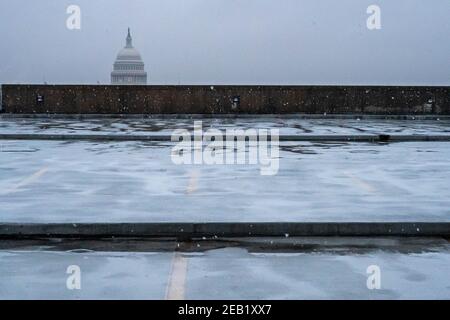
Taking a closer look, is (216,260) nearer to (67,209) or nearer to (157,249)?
(157,249)

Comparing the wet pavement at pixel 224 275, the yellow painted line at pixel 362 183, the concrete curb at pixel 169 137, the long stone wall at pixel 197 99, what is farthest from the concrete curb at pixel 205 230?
the long stone wall at pixel 197 99

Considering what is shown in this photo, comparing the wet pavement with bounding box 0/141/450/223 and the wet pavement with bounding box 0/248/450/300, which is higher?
the wet pavement with bounding box 0/141/450/223

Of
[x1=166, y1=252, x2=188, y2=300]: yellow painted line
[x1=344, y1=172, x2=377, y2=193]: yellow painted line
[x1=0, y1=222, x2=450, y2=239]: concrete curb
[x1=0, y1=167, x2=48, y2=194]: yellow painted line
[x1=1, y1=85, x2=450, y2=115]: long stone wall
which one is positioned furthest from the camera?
[x1=1, y1=85, x2=450, y2=115]: long stone wall

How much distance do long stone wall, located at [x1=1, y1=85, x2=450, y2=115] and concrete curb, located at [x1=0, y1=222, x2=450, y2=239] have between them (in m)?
25.6

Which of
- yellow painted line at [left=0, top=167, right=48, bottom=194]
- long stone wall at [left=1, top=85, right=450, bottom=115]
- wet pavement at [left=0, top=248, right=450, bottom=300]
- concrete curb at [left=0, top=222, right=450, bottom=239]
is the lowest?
wet pavement at [left=0, top=248, right=450, bottom=300]

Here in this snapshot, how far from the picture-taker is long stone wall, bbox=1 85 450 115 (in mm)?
33125

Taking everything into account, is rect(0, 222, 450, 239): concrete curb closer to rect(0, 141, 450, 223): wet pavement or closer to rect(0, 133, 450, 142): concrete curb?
rect(0, 141, 450, 223): wet pavement

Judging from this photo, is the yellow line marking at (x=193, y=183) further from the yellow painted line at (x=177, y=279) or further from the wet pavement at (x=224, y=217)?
the yellow painted line at (x=177, y=279)

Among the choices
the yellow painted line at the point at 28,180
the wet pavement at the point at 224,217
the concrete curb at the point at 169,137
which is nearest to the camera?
the wet pavement at the point at 224,217

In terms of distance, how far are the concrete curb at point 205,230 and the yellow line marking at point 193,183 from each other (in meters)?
2.46

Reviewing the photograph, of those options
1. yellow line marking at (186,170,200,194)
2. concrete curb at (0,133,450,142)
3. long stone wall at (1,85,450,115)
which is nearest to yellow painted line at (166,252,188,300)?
yellow line marking at (186,170,200,194)

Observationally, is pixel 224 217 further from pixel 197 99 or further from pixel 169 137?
pixel 197 99

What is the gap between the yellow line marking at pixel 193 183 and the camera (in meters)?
10.2
